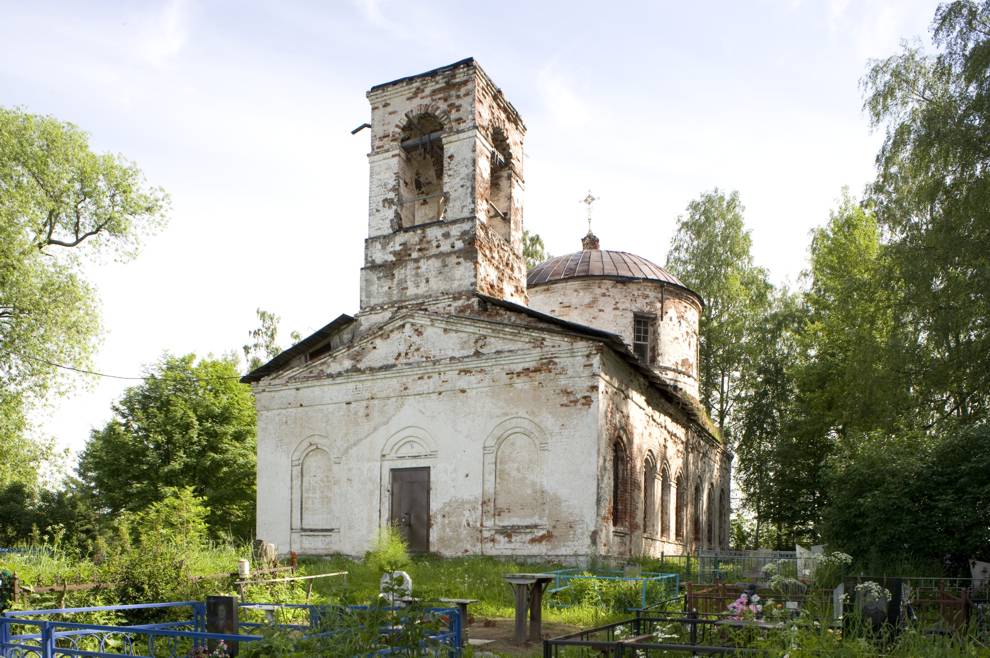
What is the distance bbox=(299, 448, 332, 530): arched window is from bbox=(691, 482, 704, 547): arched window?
1209 cm

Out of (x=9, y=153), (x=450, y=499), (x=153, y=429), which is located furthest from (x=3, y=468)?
(x=450, y=499)

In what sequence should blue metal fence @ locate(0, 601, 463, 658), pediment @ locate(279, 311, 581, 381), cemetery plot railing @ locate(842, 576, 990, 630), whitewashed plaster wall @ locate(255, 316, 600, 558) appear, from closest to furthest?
1. blue metal fence @ locate(0, 601, 463, 658)
2. cemetery plot railing @ locate(842, 576, 990, 630)
3. whitewashed plaster wall @ locate(255, 316, 600, 558)
4. pediment @ locate(279, 311, 581, 381)

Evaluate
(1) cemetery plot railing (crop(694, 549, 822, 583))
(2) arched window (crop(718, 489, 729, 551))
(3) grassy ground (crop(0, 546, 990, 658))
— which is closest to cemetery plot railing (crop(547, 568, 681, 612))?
(3) grassy ground (crop(0, 546, 990, 658))

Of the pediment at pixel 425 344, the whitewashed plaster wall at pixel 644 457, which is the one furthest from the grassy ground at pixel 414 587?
the pediment at pixel 425 344

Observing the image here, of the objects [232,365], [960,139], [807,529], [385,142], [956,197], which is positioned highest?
[385,142]

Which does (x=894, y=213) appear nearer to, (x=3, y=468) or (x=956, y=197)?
(x=956, y=197)

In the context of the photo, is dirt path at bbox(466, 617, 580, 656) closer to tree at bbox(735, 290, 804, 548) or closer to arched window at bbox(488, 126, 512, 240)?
arched window at bbox(488, 126, 512, 240)

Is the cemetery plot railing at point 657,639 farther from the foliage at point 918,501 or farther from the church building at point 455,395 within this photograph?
the church building at point 455,395

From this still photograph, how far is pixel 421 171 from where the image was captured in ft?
72.7

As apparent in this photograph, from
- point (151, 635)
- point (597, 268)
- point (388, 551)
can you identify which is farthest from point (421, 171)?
point (151, 635)

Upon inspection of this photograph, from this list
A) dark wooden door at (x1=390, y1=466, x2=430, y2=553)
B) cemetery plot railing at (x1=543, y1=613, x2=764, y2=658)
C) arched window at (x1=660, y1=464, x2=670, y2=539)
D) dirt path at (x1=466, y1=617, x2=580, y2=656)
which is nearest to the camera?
cemetery plot railing at (x1=543, y1=613, x2=764, y2=658)

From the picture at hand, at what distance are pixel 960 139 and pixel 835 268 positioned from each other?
13273 millimetres

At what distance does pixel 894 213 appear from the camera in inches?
777

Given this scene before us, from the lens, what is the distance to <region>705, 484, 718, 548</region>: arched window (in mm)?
29067
